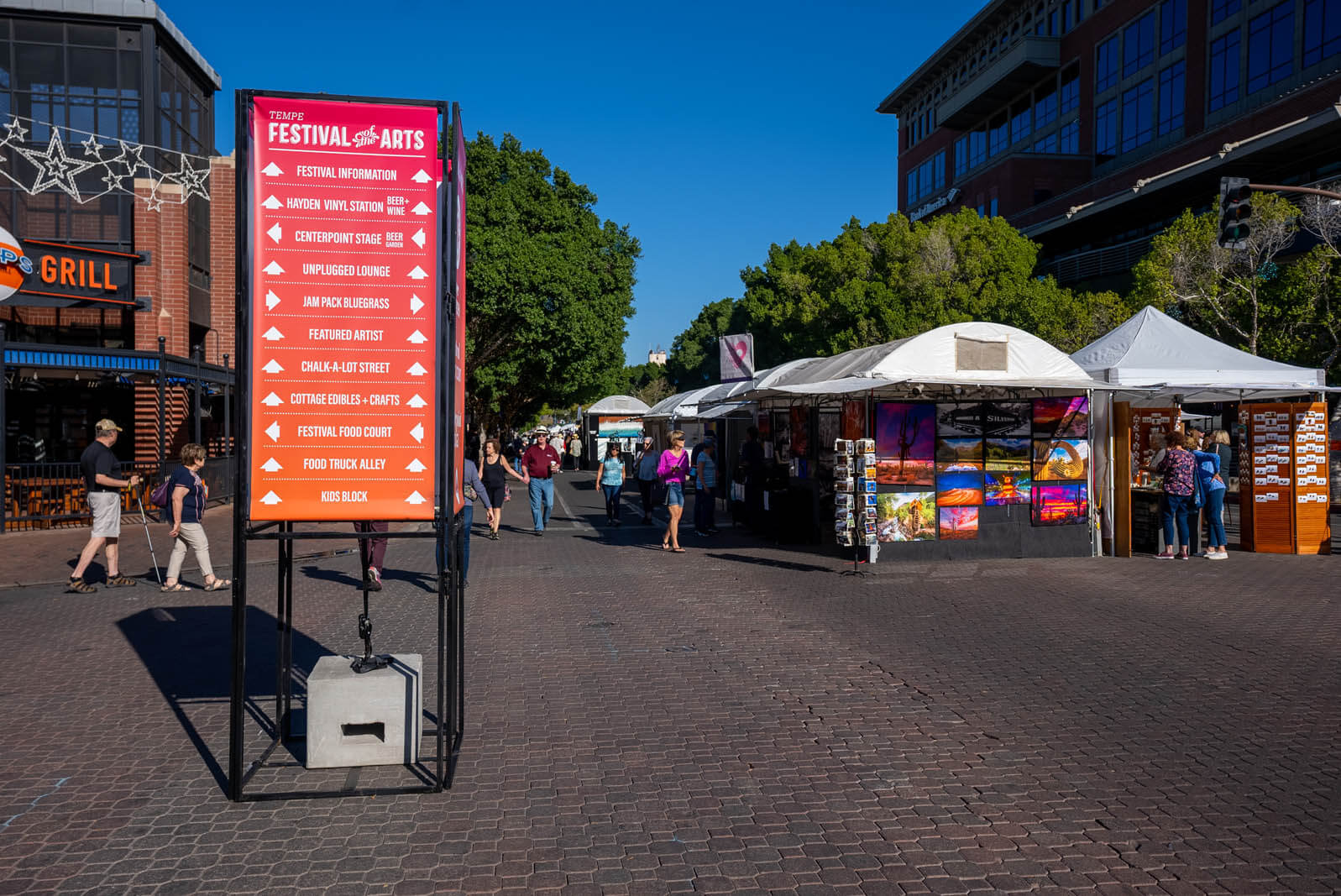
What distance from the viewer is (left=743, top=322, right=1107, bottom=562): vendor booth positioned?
12.8 meters

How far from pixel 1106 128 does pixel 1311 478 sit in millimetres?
39917

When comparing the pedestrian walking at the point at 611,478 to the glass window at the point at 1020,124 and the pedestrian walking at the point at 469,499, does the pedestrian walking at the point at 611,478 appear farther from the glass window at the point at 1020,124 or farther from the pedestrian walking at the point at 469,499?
the glass window at the point at 1020,124

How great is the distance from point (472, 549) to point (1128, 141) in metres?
43.0

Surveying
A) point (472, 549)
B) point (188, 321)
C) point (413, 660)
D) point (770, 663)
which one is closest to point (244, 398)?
point (413, 660)

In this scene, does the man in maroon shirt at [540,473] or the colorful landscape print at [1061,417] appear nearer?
the colorful landscape print at [1061,417]

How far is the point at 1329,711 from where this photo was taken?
616cm

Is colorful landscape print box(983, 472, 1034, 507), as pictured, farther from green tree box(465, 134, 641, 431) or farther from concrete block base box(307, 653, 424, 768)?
green tree box(465, 134, 641, 431)

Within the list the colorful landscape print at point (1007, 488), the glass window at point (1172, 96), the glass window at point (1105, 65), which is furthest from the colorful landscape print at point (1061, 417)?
the glass window at point (1105, 65)

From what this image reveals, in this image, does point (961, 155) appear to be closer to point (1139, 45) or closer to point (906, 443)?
point (1139, 45)

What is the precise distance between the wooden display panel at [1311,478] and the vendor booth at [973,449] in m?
2.94

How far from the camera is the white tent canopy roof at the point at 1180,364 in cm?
1380

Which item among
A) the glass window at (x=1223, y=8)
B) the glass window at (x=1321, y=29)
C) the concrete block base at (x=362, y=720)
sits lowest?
the concrete block base at (x=362, y=720)

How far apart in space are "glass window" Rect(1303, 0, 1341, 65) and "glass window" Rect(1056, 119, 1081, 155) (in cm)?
1574

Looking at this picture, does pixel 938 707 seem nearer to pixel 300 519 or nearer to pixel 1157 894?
pixel 1157 894
